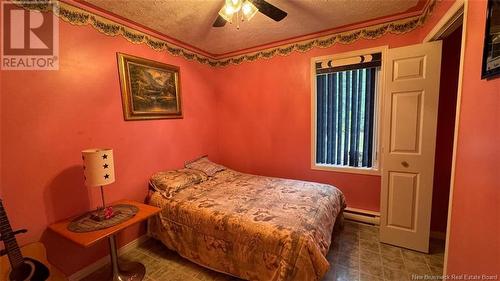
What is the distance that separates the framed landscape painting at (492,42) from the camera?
3.11 ft

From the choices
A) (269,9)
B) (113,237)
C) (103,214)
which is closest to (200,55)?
(269,9)

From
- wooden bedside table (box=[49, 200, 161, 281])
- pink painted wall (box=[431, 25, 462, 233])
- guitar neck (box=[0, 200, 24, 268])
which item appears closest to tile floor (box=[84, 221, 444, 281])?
wooden bedside table (box=[49, 200, 161, 281])

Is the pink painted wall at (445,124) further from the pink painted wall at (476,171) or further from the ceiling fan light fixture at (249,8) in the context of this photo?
the ceiling fan light fixture at (249,8)

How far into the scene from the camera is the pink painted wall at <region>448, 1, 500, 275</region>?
3.23 ft

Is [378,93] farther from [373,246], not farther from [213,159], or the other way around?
[213,159]

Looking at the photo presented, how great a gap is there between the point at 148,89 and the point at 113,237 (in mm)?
1623

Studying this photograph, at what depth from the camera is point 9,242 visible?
1.38 meters

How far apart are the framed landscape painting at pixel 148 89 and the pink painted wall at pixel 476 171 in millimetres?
2823

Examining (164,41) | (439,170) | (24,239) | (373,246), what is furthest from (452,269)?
(164,41)

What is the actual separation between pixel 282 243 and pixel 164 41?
2710 mm

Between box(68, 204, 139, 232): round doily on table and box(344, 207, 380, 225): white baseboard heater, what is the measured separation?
2584mm

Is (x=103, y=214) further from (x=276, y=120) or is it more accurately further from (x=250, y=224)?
(x=276, y=120)

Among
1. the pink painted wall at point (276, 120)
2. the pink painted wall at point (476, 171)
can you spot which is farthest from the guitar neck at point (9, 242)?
the pink painted wall at point (476, 171)

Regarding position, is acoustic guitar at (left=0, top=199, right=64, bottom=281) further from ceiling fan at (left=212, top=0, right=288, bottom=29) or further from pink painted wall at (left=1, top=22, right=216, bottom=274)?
ceiling fan at (left=212, top=0, right=288, bottom=29)
